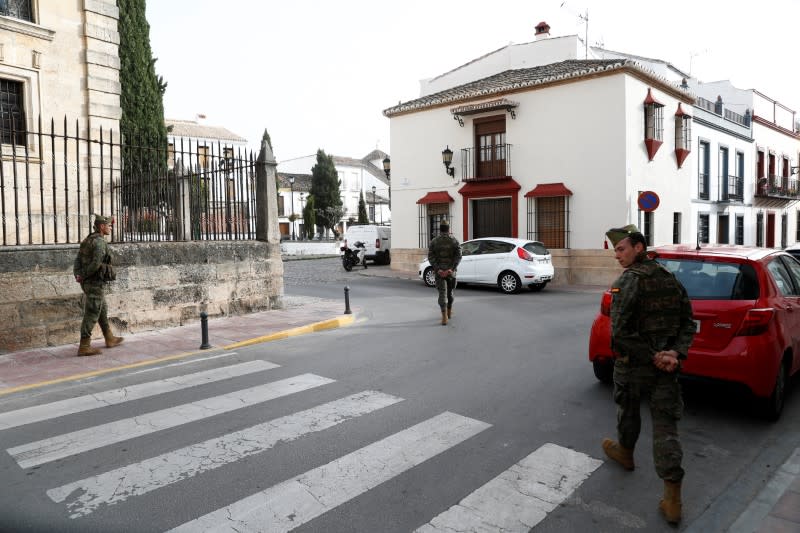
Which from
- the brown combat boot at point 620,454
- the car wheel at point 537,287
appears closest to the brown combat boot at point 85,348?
the brown combat boot at point 620,454

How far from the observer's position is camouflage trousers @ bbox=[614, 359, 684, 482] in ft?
10.7

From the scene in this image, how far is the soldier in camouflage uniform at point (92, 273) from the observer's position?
24.2 feet

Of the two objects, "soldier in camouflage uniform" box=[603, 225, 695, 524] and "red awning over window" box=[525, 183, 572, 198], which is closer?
"soldier in camouflage uniform" box=[603, 225, 695, 524]

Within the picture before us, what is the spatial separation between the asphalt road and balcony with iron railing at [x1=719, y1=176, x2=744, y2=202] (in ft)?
67.6

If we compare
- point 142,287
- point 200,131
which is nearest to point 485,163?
point 142,287

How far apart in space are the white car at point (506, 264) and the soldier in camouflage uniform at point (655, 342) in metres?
11.4

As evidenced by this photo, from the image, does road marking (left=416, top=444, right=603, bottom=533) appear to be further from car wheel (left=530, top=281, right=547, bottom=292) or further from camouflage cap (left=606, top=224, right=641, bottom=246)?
car wheel (left=530, top=281, right=547, bottom=292)

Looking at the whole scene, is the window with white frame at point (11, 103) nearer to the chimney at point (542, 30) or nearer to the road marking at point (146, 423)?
the road marking at point (146, 423)

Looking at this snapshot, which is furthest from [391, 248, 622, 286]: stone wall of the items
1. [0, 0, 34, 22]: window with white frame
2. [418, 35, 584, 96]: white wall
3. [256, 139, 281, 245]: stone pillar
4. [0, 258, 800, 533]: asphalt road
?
[0, 0, 34, 22]: window with white frame

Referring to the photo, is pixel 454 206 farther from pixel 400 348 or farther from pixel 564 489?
pixel 564 489

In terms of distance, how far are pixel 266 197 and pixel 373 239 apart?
45.4 feet

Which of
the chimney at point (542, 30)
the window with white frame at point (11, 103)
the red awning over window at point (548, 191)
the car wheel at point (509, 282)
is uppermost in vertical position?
the chimney at point (542, 30)

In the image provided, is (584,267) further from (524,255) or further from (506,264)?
(506,264)

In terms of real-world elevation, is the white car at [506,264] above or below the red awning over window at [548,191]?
below
